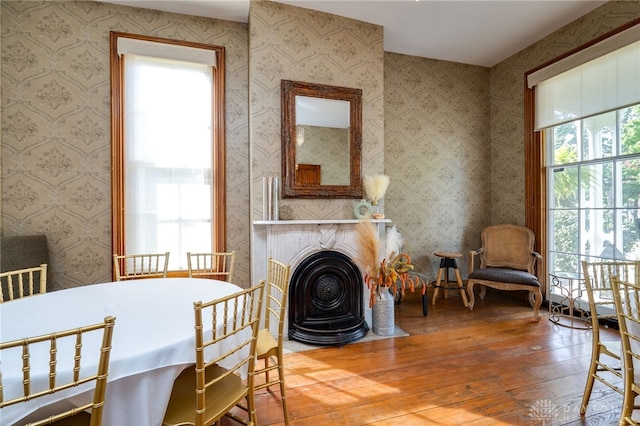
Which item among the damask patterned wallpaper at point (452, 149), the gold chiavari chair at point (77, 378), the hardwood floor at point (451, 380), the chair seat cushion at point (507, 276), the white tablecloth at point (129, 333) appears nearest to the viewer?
the gold chiavari chair at point (77, 378)

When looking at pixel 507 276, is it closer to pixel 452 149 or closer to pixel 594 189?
pixel 594 189

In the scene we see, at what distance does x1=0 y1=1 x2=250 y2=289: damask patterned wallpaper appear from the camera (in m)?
2.60

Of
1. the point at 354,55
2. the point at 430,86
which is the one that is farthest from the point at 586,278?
the point at 430,86

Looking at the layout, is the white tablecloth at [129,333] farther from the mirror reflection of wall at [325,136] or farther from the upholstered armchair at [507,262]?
the upholstered armchair at [507,262]

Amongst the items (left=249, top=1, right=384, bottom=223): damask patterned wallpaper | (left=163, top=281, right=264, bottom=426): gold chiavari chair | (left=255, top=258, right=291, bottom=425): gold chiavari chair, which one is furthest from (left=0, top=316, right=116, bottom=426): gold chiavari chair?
(left=249, top=1, right=384, bottom=223): damask patterned wallpaper

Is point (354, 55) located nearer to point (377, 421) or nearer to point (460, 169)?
point (460, 169)

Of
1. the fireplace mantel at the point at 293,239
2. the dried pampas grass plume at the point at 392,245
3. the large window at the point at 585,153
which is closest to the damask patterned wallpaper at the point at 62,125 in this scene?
the fireplace mantel at the point at 293,239

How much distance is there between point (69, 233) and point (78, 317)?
6.24ft

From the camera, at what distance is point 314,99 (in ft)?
10.1

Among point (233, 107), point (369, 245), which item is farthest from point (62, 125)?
point (369, 245)

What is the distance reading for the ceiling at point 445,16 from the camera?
2943 mm

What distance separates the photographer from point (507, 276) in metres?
3.35

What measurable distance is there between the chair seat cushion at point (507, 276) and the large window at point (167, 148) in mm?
3018

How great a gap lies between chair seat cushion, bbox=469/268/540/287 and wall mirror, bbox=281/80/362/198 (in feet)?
5.80
